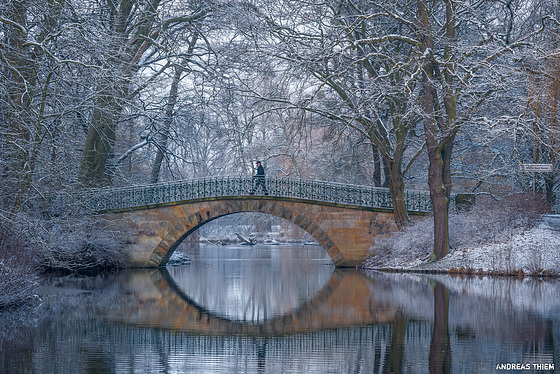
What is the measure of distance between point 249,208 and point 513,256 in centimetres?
895

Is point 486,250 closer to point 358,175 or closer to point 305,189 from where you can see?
point 305,189

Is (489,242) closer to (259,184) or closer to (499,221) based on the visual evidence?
(499,221)

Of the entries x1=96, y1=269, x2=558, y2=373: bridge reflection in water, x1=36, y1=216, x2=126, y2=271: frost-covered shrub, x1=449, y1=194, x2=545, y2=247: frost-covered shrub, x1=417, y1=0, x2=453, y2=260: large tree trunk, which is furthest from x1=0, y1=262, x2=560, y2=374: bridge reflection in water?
x1=36, y1=216, x2=126, y2=271: frost-covered shrub

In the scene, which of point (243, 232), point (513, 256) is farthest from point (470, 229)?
point (243, 232)

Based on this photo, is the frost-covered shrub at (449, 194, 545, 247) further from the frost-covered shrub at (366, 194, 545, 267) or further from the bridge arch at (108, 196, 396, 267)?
the bridge arch at (108, 196, 396, 267)

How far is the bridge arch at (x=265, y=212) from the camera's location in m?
24.0

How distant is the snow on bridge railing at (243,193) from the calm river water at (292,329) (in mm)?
7626

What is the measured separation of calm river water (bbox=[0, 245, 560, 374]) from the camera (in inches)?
282

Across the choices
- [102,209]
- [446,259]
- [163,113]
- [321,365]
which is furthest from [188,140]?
[321,365]

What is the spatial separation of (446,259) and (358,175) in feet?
40.6

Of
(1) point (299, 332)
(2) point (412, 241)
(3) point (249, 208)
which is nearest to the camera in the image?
(1) point (299, 332)

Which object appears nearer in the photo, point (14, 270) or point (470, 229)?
point (14, 270)

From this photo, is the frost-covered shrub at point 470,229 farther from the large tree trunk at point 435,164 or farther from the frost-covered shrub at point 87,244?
the frost-covered shrub at point 87,244

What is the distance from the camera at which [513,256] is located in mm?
18953
